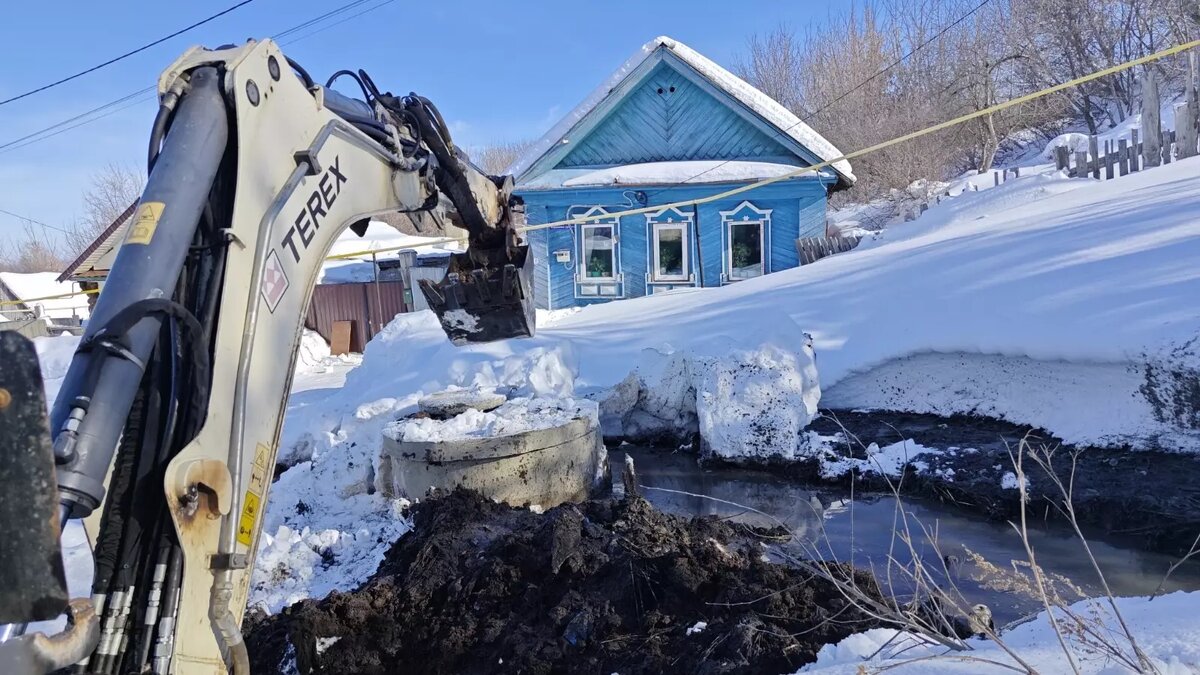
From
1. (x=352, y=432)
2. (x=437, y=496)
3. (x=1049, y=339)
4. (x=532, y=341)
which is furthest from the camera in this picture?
(x=532, y=341)

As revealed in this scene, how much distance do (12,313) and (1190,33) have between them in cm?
4237

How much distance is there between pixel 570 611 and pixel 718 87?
45.7ft

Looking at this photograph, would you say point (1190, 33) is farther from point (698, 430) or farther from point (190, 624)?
point (190, 624)

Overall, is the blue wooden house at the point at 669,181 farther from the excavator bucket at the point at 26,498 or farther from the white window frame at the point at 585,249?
the excavator bucket at the point at 26,498

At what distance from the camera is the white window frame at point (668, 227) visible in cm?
1720

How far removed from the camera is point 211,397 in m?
2.02

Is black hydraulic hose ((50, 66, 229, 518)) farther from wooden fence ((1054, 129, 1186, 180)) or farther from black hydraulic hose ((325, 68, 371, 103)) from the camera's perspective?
wooden fence ((1054, 129, 1186, 180))

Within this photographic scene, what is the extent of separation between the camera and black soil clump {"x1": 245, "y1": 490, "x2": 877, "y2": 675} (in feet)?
12.0

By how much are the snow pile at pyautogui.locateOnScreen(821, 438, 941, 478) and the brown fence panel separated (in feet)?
45.7

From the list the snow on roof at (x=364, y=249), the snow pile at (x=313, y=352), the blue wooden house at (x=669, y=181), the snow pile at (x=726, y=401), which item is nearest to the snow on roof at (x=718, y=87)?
the blue wooden house at (x=669, y=181)

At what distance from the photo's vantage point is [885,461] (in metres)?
6.98

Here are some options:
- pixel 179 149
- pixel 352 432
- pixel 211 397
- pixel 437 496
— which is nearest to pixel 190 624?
pixel 211 397

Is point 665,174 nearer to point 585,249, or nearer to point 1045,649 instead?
point 585,249

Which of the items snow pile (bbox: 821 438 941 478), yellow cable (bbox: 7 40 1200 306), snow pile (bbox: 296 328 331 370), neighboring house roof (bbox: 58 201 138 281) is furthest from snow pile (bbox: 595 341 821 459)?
neighboring house roof (bbox: 58 201 138 281)
